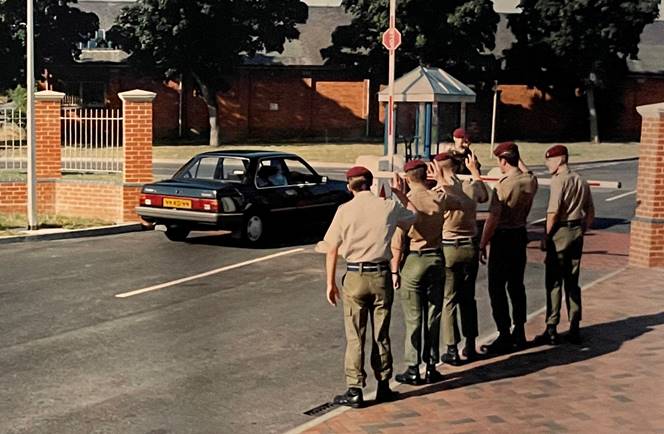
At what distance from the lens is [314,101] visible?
52.5 meters

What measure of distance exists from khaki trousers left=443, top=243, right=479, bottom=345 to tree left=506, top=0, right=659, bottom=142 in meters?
40.5

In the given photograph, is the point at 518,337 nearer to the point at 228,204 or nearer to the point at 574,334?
the point at 574,334

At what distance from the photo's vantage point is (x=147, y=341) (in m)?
10.1

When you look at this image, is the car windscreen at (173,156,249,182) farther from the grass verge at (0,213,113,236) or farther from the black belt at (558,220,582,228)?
the black belt at (558,220,582,228)

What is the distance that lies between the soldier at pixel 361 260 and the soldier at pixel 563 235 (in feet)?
8.57

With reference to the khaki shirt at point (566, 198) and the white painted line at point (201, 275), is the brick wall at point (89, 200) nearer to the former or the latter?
the white painted line at point (201, 275)

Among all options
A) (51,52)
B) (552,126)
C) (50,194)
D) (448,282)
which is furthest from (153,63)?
(448,282)

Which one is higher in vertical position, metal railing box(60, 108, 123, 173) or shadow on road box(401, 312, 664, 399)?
metal railing box(60, 108, 123, 173)

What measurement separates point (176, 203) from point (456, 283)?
790 cm

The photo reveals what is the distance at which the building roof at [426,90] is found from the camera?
27.5m

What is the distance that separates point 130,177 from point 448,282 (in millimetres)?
11373

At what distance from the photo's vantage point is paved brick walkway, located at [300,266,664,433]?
741 centimetres

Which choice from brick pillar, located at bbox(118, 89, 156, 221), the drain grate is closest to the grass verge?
brick pillar, located at bbox(118, 89, 156, 221)

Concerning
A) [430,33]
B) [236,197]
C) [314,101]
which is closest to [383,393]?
[236,197]
